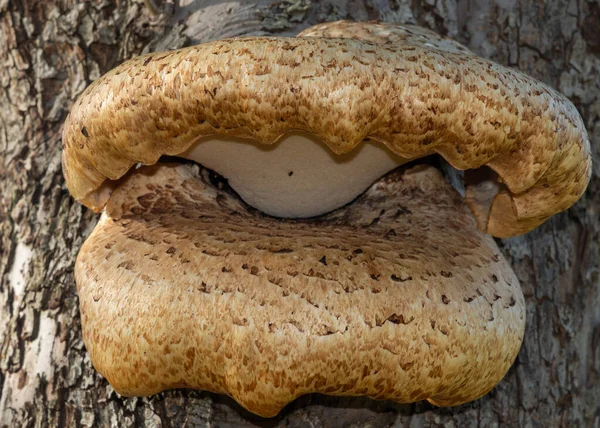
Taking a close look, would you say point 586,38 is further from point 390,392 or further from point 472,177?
point 390,392

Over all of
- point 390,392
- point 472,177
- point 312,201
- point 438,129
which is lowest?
point 390,392

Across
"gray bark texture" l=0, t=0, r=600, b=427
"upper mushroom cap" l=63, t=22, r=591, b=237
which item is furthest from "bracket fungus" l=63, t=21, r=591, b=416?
"gray bark texture" l=0, t=0, r=600, b=427

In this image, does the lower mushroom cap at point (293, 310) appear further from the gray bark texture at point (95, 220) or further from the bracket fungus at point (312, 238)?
the gray bark texture at point (95, 220)

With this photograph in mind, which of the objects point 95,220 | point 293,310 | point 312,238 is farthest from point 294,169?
point 95,220

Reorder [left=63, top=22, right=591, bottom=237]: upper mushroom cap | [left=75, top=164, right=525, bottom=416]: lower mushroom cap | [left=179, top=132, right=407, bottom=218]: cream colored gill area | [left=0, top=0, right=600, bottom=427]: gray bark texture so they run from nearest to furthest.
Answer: [left=63, top=22, right=591, bottom=237]: upper mushroom cap < [left=75, top=164, right=525, bottom=416]: lower mushroom cap < [left=179, top=132, right=407, bottom=218]: cream colored gill area < [left=0, top=0, right=600, bottom=427]: gray bark texture

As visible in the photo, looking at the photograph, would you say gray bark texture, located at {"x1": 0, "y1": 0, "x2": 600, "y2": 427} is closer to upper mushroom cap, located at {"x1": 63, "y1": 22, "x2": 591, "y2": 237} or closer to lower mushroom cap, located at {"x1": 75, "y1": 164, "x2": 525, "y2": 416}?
lower mushroom cap, located at {"x1": 75, "y1": 164, "x2": 525, "y2": 416}

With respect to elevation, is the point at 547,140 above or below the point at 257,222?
above

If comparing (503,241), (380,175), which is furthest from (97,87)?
(503,241)
